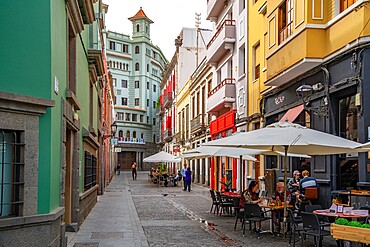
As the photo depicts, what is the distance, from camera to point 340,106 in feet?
46.1

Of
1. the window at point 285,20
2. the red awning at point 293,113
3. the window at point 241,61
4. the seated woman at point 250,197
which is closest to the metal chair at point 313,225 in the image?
the seated woman at point 250,197

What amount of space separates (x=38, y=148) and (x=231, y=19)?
850 inches

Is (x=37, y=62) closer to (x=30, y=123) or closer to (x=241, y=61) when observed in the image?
(x=30, y=123)

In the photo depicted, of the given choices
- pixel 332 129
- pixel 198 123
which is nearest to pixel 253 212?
pixel 332 129

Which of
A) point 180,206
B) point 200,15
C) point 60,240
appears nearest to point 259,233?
point 60,240

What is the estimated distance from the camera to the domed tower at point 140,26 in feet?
298

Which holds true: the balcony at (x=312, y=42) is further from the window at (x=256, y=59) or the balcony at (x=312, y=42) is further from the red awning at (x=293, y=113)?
the window at (x=256, y=59)

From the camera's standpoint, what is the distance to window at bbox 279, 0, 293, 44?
1624 cm

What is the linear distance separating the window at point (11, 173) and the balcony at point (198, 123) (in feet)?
96.2

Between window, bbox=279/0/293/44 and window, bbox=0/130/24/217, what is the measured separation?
35.5 ft

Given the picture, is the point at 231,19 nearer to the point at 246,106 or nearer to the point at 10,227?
the point at 246,106

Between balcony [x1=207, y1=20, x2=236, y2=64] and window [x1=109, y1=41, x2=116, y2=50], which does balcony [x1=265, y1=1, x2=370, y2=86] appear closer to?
balcony [x1=207, y1=20, x2=236, y2=64]

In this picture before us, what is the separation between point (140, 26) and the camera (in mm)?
91125

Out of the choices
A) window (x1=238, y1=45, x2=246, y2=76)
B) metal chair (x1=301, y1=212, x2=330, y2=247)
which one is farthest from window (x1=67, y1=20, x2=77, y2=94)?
window (x1=238, y1=45, x2=246, y2=76)
